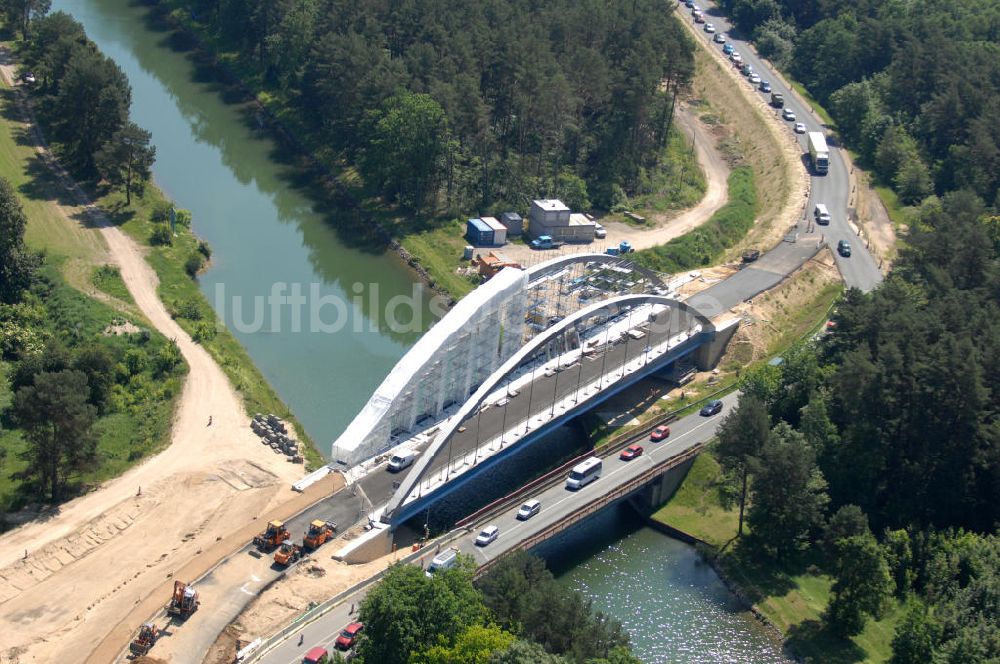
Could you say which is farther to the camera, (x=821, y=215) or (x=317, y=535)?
(x=821, y=215)

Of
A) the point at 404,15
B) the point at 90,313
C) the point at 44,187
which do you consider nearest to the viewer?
the point at 90,313

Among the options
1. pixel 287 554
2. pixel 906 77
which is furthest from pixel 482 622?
pixel 906 77

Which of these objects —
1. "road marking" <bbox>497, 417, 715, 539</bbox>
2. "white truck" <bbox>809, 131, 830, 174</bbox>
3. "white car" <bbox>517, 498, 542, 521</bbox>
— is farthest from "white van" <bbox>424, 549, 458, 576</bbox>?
"white truck" <bbox>809, 131, 830, 174</bbox>

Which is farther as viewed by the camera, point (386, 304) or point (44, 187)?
point (44, 187)

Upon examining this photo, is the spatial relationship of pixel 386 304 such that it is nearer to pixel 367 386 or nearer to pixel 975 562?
pixel 367 386

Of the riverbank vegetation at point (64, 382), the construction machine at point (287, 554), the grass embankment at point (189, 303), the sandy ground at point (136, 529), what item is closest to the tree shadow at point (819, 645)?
the construction machine at point (287, 554)

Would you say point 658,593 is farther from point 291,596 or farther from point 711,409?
point 291,596

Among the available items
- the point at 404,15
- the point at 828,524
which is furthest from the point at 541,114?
the point at 828,524

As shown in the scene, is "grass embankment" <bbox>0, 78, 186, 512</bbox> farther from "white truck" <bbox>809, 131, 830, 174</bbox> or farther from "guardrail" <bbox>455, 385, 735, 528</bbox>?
"white truck" <bbox>809, 131, 830, 174</bbox>
